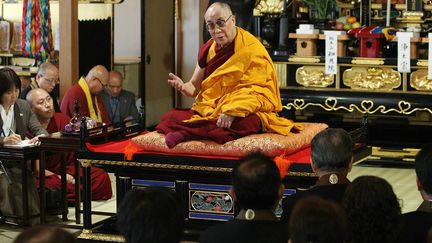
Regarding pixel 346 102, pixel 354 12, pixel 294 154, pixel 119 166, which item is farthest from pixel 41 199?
pixel 354 12

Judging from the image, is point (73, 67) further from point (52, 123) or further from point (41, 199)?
point (41, 199)

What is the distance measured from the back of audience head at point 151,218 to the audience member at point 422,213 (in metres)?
0.97

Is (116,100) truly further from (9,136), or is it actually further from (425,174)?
(425,174)

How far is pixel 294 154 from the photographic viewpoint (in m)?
5.55

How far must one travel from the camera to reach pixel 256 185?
11.1 ft

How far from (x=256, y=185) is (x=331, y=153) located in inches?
Answer: 30.3

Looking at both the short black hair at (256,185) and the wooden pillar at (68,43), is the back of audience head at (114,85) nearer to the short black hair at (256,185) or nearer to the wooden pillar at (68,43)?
the wooden pillar at (68,43)

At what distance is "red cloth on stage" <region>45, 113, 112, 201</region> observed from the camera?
6852 mm

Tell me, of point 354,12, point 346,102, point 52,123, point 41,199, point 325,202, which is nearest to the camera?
point 325,202

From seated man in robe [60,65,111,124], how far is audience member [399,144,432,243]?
4202 millimetres

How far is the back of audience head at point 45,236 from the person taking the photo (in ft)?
7.73

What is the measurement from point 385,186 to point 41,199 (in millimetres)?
3566

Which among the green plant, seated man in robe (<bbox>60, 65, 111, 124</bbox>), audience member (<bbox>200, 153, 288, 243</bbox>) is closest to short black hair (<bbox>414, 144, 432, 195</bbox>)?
audience member (<bbox>200, 153, 288, 243</bbox>)

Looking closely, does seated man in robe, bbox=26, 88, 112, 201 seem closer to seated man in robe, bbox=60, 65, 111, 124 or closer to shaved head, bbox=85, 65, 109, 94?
seated man in robe, bbox=60, 65, 111, 124
